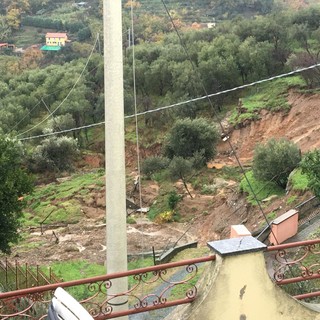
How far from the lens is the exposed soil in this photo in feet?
56.1

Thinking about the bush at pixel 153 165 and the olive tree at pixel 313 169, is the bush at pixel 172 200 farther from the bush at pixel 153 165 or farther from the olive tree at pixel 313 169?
the olive tree at pixel 313 169

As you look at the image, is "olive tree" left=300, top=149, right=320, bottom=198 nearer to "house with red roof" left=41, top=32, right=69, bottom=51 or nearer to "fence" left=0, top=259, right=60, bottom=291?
"fence" left=0, top=259, right=60, bottom=291

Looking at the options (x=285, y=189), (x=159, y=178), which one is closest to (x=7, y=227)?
(x=285, y=189)

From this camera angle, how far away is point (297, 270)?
298 inches

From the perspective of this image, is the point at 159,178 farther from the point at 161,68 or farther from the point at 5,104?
the point at 5,104

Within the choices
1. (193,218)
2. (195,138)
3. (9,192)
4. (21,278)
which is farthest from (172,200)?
(9,192)

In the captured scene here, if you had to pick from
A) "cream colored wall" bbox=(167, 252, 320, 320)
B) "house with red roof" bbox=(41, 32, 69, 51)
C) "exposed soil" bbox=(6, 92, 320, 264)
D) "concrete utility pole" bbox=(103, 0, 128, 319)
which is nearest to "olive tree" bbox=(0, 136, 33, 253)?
"exposed soil" bbox=(6, 92, 320, 264)

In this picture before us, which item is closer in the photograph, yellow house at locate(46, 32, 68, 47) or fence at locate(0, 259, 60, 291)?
fence at locate(0, 259, 60, 291)

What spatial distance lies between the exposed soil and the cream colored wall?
9.09m

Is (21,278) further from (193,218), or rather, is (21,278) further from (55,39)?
(55,39)

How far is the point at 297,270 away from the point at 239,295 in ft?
13.7

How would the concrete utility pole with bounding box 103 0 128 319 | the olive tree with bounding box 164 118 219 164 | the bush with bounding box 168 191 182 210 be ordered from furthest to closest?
the olive tree with bounding box 164 118 219 164 → the bush with bounding box 168 191 182 210 → the concrete utility pole with bounding box 103 0 128 319

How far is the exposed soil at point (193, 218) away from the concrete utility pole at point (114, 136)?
855 cm

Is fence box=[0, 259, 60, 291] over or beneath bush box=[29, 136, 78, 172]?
over
